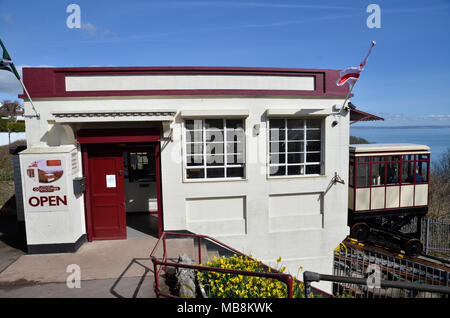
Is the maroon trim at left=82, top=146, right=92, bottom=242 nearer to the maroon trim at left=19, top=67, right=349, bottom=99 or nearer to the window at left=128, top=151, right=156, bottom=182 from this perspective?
the maroon trim at left=19, top=67, right=349, bottom=99

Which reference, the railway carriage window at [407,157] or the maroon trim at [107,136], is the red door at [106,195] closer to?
the maroon trim at [107,136]

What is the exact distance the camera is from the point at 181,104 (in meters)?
7.32

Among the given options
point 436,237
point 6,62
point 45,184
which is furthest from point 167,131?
point 436,237

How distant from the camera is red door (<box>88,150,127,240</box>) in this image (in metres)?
7.20

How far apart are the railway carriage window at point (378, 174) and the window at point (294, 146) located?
4.06 meters

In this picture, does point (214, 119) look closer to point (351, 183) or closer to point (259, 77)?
point (259, 77)

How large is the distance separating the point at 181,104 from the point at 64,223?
166 inches

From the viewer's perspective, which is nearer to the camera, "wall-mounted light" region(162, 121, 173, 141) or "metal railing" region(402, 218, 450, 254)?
"wall-mounted light" region(162, 121, 173, 141)

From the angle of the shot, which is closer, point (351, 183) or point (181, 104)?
point (181, 104)

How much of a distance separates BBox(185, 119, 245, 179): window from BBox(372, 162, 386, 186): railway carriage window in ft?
21.1

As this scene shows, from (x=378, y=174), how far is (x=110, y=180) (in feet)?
33.4

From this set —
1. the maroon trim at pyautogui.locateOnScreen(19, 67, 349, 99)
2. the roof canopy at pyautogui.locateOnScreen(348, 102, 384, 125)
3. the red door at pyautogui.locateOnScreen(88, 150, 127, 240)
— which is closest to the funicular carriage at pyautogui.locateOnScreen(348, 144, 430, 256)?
the roof canopy at pyautogui.locateOnScreen(348, 102, 384, 125)
